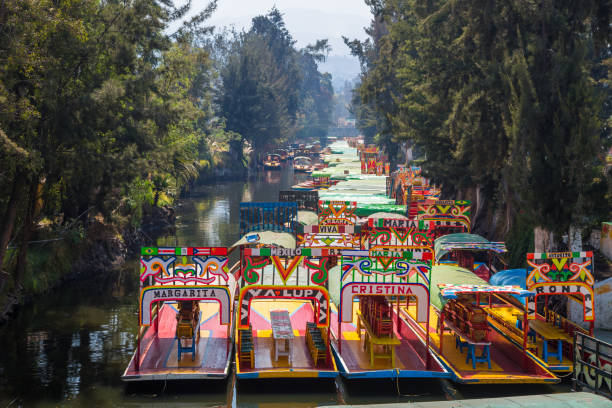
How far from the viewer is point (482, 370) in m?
15.9

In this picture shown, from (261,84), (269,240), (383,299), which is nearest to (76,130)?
(269,240)

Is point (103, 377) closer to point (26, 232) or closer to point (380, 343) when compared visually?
point (26, 232)

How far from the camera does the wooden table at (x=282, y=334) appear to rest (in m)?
16.2

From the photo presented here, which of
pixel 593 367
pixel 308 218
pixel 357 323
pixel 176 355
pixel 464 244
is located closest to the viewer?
pixel 593 367

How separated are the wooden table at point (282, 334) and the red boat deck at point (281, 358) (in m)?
0.15

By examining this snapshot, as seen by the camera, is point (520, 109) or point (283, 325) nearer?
point (283, 325)

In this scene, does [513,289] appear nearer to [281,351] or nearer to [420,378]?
[420,378]

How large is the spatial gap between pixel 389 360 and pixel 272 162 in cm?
8317

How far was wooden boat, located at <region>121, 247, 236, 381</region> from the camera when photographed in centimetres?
1514

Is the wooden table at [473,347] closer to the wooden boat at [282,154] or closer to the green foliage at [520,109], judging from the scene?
the green foliage at [520,109]

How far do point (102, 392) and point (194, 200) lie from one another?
4391cm

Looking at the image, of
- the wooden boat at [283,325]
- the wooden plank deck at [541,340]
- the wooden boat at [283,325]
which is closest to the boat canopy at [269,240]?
the wooden boat at [283,325]

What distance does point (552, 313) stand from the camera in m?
17.5

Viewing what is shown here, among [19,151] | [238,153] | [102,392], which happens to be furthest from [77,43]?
[238,153]
